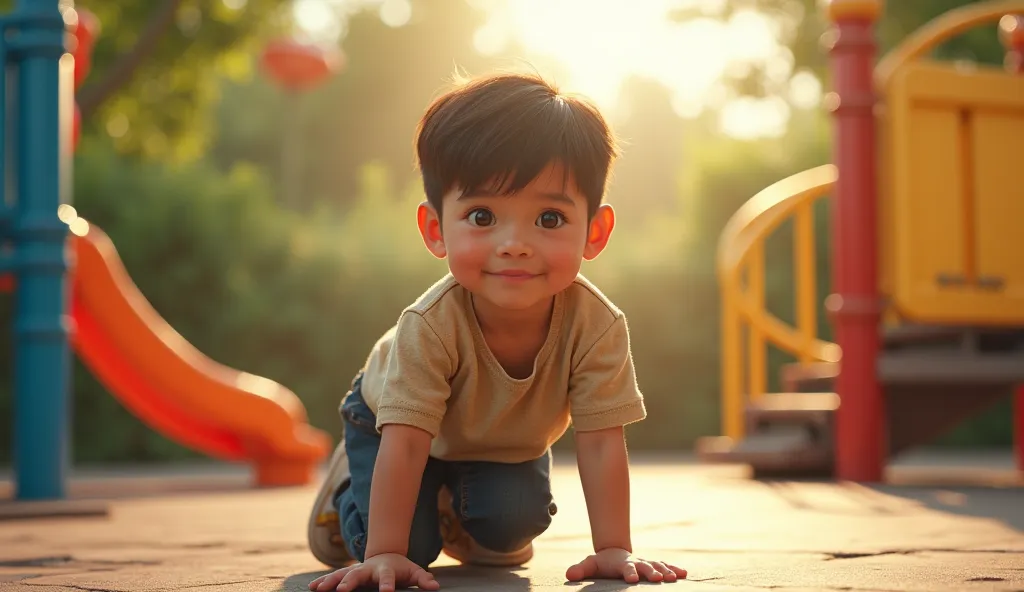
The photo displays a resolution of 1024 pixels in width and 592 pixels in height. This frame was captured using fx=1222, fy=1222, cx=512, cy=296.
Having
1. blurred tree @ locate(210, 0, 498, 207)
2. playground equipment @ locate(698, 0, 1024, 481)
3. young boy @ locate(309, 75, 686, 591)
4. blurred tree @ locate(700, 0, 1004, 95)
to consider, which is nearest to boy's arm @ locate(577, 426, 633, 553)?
young boy @ locate(309, 75, 686, 591)

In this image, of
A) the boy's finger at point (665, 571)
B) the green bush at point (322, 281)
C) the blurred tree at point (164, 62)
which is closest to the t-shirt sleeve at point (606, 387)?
the boy's finger at point (665, 571)

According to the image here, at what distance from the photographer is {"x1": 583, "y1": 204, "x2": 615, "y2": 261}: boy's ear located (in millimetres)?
2092

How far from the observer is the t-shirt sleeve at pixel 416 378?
2006 mm

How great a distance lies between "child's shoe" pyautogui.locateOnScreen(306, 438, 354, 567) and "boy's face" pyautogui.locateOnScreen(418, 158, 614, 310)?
1.94ft

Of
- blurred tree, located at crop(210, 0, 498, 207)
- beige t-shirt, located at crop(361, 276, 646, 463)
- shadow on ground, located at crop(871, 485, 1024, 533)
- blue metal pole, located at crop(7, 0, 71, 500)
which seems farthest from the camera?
blurred tree, located at crop(210, 0, 498, 207)

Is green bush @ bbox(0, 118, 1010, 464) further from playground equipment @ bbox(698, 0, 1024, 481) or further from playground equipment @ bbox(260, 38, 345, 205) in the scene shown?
playground equipment @ bbox(698, 0, 1024, 481)

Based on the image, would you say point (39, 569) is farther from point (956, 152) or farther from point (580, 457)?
point (956, 152)

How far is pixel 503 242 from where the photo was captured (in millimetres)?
1948

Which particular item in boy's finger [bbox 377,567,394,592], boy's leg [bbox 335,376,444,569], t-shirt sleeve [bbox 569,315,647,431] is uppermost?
t-shirt sleeve [bbox 569,315,647,431]

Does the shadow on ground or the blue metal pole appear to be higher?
the blue metal pole

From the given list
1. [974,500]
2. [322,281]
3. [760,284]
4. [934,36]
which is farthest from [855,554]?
[322,281]

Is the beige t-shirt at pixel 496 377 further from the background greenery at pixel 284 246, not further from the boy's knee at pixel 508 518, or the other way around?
the background greenery at pixel 284 246

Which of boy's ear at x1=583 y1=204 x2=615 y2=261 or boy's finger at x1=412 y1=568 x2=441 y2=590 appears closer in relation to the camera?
boy's finger at x1=412 y1=568 x2=441 y2=590

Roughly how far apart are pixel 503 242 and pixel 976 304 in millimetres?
3375
